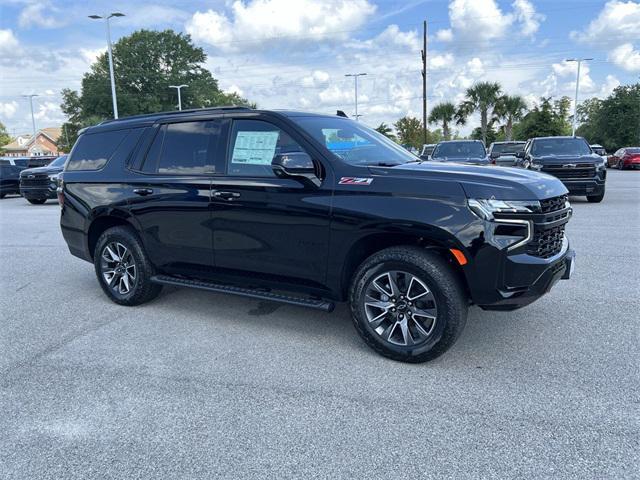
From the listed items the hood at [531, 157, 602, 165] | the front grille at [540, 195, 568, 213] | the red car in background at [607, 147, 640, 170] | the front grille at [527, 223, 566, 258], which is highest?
the front grille at [540, 195, 568, 213]

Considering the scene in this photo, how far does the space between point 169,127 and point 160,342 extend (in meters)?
2.08

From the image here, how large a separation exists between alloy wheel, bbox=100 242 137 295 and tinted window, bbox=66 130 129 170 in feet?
2.99

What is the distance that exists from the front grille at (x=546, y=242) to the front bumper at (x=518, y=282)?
0.05 m

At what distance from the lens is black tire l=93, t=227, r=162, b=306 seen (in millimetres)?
5172

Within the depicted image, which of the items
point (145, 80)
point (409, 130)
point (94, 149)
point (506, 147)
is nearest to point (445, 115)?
point (409, 130)

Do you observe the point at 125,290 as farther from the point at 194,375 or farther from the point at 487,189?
the point at 487,189

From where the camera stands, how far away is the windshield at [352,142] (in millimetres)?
4191

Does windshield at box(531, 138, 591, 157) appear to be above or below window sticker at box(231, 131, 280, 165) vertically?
below

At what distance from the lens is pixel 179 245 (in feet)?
16.0

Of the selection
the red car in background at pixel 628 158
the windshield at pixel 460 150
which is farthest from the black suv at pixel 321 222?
the red car in background at pixel 628 158

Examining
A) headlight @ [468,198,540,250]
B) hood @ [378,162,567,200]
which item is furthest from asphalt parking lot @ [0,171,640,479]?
hood @ [378,162,567,200]

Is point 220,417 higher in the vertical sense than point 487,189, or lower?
lower

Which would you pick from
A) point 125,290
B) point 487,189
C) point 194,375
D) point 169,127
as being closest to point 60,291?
point 125,290

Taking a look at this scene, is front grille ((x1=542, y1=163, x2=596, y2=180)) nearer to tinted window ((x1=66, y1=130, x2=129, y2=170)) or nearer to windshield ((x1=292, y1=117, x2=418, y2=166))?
windshield ((x1=292, y1=117, x2=418, y2=166))
